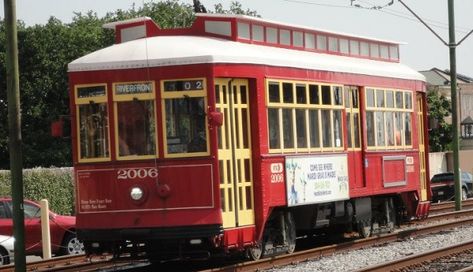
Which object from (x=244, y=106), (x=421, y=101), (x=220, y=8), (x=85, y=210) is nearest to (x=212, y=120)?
(x=244, y=106)

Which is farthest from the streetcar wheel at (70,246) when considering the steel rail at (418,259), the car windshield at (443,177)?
the car windshield at (443,177)

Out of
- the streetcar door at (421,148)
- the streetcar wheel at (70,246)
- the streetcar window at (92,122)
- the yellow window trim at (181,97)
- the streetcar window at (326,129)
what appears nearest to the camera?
the yellow window trim at (181,97)

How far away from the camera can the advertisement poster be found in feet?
53.5

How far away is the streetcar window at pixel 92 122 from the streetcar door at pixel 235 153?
5.06 feet

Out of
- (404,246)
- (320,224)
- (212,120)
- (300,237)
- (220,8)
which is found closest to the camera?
(212,120)

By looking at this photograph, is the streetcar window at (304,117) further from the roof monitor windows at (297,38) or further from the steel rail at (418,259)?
the steel rail at (418,259)

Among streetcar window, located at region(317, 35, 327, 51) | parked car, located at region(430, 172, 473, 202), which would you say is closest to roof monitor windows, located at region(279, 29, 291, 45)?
streetcar window, located at region(317, 35, 327, 51)

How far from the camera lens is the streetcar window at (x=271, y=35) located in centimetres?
1697

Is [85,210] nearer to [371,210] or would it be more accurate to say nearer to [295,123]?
[295,123]

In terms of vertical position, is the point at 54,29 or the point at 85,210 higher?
the point at 54,29

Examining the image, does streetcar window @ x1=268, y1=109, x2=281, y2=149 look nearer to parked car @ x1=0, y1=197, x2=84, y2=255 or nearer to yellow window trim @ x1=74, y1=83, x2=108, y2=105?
yellow window trim @ x1=74, y1=83, x2=108, y2=105

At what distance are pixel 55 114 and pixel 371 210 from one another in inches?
1741

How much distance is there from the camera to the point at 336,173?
17734mm

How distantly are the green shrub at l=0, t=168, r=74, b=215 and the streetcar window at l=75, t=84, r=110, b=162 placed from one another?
16164mm
